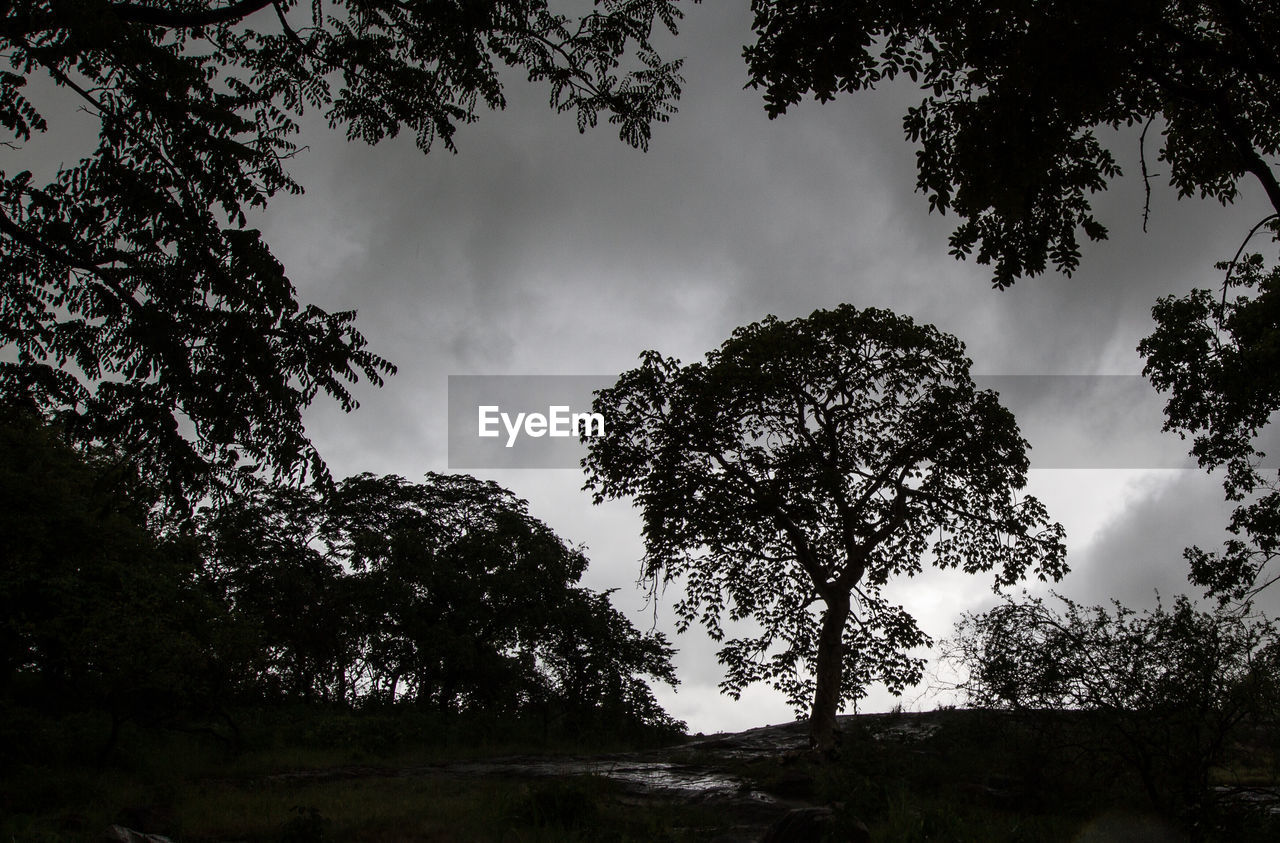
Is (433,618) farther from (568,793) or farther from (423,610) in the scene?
(568,793)

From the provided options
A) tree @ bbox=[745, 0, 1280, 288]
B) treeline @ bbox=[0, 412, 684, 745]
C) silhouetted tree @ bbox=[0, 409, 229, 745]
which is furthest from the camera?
treeline @ bbox=[0, 412, 684, 745]

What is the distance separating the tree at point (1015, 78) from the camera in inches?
277

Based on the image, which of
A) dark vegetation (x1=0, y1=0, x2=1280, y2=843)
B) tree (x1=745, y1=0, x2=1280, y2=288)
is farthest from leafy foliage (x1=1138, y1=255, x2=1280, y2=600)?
tree (x1=745, y1=0, x2=1280, y2=288)

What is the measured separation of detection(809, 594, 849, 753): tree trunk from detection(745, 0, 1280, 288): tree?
1286 cm

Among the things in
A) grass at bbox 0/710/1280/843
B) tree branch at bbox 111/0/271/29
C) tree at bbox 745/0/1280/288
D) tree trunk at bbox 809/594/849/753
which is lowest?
grass at bbox 0/710/1280/843

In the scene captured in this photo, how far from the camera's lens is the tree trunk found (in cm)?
1898

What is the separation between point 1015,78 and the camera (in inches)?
283

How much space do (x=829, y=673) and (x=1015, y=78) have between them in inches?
597

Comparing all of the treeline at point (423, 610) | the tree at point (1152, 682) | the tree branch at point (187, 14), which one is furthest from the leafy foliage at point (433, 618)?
the tree branch at point (187, 14)

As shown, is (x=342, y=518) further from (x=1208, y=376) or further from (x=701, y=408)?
(x=1208, y=376)

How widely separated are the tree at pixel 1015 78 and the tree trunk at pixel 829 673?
12.9 m

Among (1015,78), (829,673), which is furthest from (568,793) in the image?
(1015,78)

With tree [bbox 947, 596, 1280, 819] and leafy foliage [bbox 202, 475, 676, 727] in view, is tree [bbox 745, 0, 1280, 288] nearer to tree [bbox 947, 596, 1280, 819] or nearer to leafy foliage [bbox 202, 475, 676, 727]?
tree [bbox 947, 596, 1280, 819]

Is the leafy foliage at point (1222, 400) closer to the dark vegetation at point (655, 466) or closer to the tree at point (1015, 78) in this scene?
the dark vegetation at point (655, 466)
